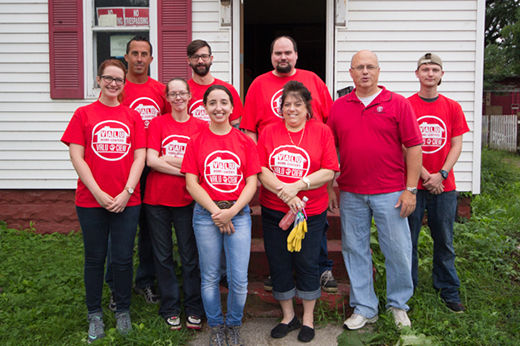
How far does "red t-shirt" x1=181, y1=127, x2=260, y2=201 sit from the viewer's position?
2.75 metres

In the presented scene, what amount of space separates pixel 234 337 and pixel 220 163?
1181 millimetres

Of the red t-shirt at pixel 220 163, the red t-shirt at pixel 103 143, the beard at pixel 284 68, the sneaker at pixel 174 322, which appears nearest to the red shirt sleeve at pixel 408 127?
the beard at pixel 284 68

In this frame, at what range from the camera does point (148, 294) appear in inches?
136

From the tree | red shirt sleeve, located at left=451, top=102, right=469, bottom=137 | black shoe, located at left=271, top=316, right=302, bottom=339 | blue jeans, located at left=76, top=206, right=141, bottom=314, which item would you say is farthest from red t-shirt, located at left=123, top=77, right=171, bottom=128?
the tree

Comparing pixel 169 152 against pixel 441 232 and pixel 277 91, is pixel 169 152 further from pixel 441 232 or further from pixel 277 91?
pixel 441 232

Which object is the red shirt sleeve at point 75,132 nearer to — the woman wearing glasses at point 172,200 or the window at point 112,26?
the woman wearing glasses at point 172,200

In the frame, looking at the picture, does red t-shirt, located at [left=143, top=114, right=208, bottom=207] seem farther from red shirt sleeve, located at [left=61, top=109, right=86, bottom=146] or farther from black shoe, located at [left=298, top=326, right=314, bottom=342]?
black shoe, located at [left=298, top=326, right=314, bottom=342]

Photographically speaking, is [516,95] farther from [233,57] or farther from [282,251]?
[282,251]

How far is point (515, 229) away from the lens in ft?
16.9

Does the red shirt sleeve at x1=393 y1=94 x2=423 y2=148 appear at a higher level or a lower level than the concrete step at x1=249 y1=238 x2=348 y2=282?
higher

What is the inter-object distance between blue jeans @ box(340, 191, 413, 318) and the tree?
20605 mm

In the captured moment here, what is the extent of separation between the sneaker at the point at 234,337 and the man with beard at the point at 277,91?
1.39 metres

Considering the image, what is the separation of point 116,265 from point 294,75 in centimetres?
187

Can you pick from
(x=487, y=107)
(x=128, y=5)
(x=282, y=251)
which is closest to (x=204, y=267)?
(x=282, y=251)
